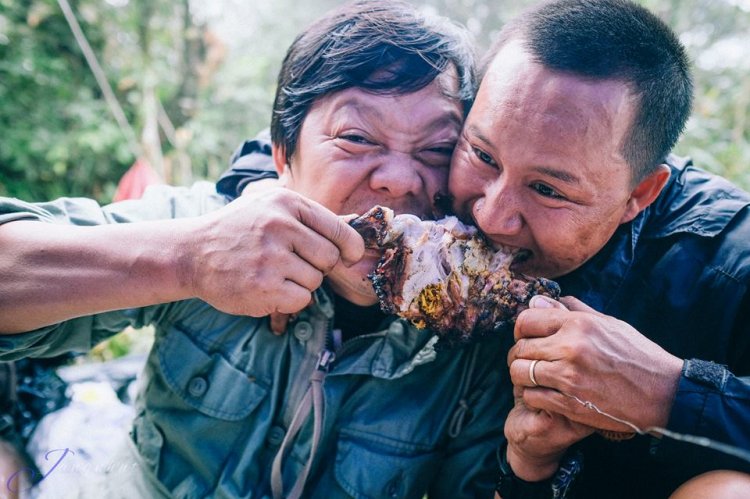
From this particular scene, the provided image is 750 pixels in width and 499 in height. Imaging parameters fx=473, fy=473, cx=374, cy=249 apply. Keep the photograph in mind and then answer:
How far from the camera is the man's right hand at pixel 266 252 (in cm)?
179

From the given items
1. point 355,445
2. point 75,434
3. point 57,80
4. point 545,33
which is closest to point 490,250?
point 545,33

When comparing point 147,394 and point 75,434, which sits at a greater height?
point 147,394

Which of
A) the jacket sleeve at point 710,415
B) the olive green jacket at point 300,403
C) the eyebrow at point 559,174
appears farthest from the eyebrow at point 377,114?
the jacket sleeve at point 710,415

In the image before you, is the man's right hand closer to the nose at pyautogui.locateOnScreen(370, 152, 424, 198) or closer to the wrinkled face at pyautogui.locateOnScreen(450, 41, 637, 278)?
the nose at pyautogui.locateOnScreen(370, 152, 424, 198)

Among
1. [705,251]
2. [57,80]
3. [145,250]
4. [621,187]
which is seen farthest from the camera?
[57,80]

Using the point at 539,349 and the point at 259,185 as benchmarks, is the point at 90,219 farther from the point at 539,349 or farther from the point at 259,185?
the point at 539,349

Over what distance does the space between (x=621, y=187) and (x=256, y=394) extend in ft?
6.61

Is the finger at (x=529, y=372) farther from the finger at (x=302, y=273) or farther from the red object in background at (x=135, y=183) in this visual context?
the red object in background at (x=135, y=183)

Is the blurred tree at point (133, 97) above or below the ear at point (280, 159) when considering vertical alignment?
below

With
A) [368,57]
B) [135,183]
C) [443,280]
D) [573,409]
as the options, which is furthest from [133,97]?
[573,409]

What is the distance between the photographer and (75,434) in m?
2.85

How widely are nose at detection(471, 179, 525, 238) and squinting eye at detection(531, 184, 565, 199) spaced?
0.33ft

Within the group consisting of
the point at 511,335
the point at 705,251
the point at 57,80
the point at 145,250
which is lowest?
the point at 57,80

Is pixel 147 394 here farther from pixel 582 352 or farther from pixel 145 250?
pixel 582 352
